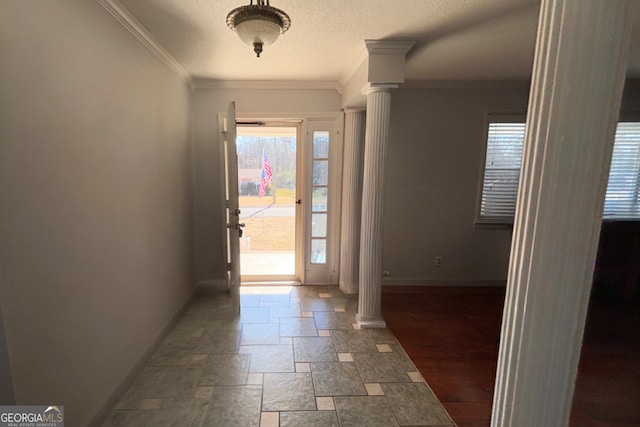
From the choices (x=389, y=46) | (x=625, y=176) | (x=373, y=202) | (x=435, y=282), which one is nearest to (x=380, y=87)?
(x=389, y=46)

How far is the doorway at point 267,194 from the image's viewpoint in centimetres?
483

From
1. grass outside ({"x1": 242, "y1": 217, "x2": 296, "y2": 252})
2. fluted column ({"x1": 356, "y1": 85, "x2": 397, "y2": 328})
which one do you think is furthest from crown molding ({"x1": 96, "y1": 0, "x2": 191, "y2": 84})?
grass outside ({"x1": 242, "y1": 217, "x2": 296, "y2": 252})

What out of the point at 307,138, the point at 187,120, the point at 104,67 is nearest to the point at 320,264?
the point at 307,138

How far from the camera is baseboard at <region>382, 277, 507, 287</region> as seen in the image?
3803 mm

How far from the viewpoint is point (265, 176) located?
548cm

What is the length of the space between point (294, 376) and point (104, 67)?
234 cm

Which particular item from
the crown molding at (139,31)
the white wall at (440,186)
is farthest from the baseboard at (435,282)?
the crown molding at (139,31)

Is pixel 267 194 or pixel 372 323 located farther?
pixel 267 194

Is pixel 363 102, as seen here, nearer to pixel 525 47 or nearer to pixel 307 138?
pixel 307 138

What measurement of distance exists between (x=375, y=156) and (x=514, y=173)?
221 centimetres

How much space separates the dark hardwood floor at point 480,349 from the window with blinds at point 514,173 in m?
1.08

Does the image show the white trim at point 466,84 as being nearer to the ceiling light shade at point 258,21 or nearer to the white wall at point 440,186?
the white wall at point 440,186

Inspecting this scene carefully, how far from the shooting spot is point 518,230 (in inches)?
32.2

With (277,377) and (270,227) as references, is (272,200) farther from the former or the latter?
(277,377)
